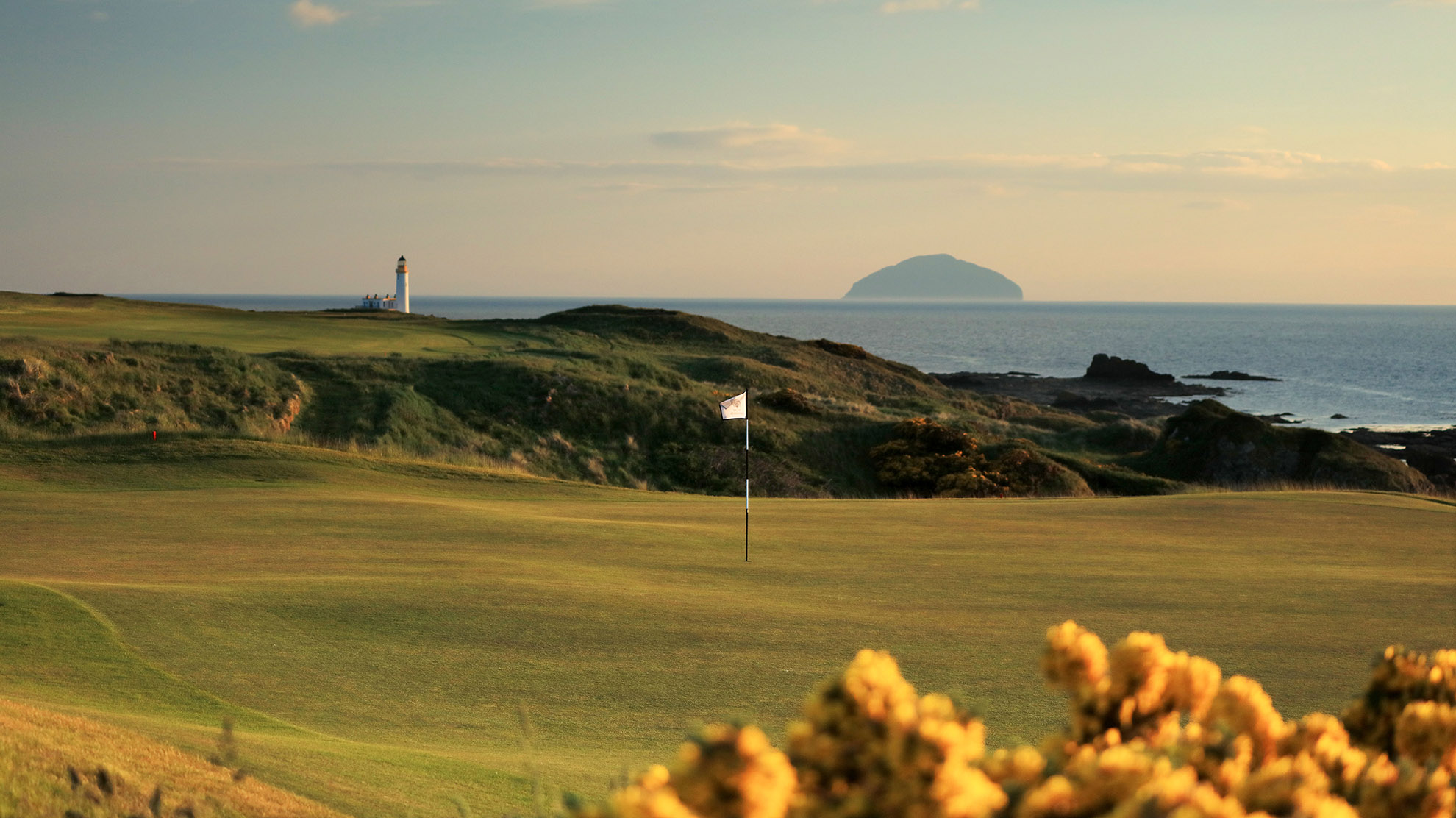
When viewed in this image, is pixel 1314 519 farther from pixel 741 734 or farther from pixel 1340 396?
pixel 1340 396

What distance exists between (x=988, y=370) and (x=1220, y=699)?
110 m

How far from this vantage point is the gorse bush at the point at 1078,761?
5.57 ft

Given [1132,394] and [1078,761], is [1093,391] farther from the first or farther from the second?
[1078,761]

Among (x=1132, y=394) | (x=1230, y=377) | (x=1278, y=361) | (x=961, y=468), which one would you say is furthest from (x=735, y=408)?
(x=1278, y=361)

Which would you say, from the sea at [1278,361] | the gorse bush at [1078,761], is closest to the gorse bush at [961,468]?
the gorse bush at [1078,761]

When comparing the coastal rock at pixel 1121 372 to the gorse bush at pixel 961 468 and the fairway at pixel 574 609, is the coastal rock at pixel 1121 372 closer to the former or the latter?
the gorse bush at pixel 961 468

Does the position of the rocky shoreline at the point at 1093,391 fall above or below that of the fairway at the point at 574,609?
above

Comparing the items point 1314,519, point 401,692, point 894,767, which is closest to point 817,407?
point 1314,519

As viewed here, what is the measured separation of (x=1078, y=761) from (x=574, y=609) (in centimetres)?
839

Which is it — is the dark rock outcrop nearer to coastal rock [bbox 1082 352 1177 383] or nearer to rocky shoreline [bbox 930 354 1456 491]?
rocky shoreline [bbox 930 354 1456 491]

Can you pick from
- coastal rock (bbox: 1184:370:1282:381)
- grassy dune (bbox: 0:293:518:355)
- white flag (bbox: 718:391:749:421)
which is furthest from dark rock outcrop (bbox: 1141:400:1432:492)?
coastal rock (bbox: 1184:370:1282:381)

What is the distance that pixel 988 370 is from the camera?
110m

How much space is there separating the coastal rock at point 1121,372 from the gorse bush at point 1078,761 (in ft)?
299

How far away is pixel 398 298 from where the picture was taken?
10762cm
